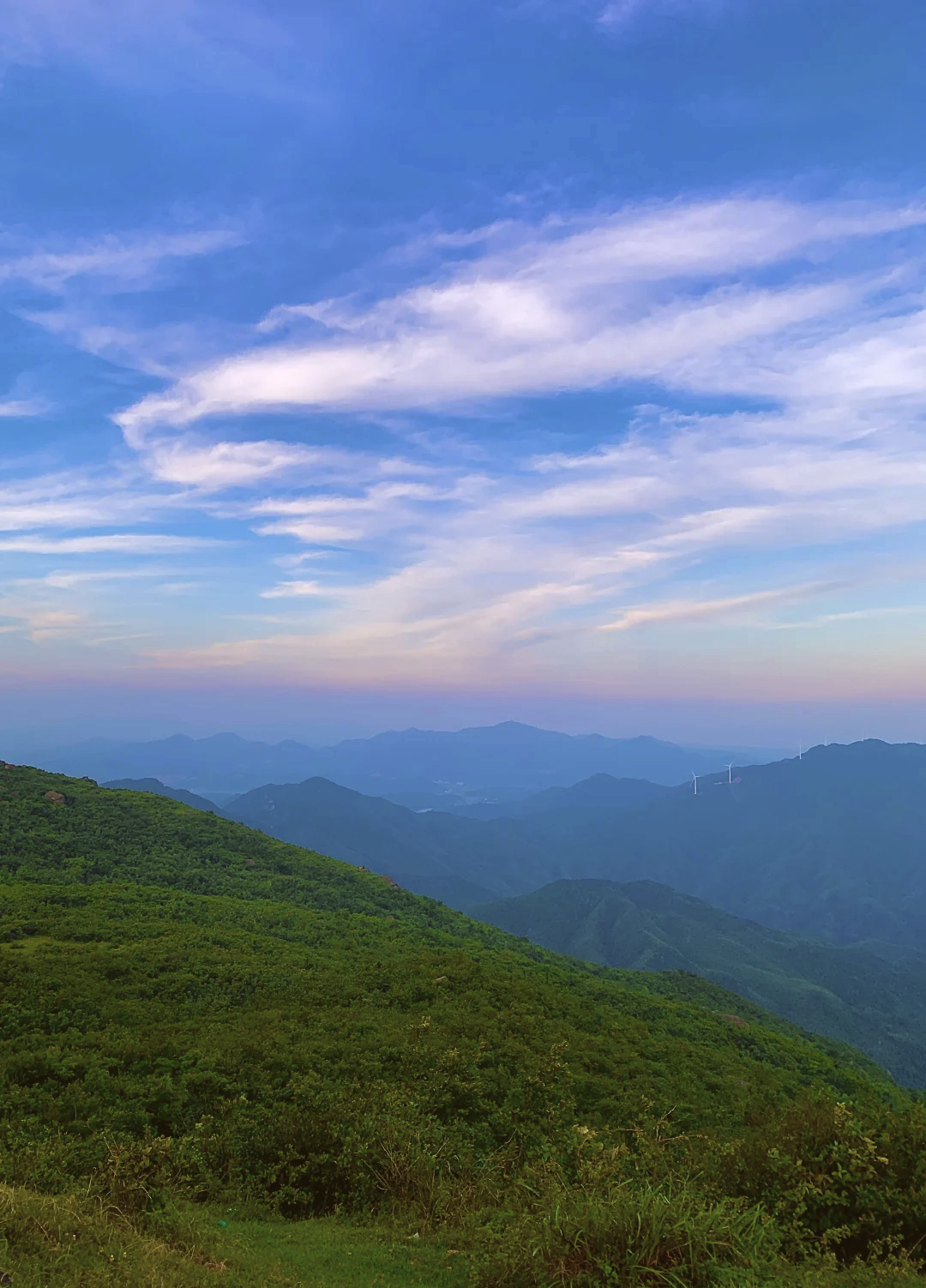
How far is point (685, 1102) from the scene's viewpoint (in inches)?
915

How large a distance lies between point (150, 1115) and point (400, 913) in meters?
39.5

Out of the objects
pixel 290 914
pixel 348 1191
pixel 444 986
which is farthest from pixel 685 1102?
pixel 290 914

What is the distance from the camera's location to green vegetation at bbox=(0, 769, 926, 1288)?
8531 mm

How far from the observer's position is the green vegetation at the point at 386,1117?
28.0 feet

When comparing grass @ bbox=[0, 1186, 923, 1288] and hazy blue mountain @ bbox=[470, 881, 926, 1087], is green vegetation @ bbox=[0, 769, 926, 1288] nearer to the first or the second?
grass @ bbox=[0, 1186, 923, 1288]

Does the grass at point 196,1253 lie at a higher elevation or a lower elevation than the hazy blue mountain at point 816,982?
higher

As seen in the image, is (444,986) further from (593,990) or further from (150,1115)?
(150,1115)

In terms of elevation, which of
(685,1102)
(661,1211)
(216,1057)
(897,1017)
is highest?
(661,1211)

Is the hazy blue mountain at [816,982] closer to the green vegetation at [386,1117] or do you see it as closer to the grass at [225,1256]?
the green vegetation at [386,1117]

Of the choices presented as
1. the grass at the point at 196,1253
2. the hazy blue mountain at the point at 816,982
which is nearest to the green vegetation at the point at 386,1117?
the grass at the point at 196,1253

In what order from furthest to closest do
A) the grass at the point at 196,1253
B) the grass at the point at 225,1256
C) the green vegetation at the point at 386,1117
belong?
the green vegetation at the point at 386,1117
the grass at the point at 196,1253
the grass at the point at 225,1256

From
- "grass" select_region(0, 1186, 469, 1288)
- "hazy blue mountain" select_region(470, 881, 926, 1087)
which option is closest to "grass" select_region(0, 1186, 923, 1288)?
"grass" select_region(0, 1186, 469, 1288)

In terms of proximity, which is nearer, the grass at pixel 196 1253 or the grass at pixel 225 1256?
the grass at pixel 225 1256

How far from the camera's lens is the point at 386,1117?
15086 mm
